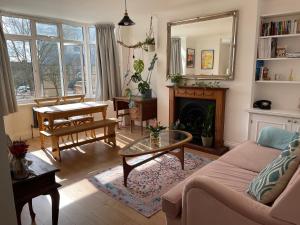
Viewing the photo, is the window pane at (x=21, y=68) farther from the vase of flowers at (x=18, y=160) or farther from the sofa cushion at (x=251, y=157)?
the sofa cushion at (x=251, y=157)

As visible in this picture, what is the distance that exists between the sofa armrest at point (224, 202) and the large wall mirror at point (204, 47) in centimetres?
268

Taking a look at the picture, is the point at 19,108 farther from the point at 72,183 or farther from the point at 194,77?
the point at 194,77

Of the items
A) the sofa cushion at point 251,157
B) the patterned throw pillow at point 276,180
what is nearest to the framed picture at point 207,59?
the sofa cushion at point 251,157

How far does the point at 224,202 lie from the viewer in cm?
136

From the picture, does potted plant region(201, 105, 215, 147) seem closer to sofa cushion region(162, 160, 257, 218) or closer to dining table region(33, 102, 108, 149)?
sofa cushion region(162, 160, 257, 218)

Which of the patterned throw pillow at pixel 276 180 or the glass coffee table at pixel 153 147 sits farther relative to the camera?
the glass coffee table at pixel 153 147

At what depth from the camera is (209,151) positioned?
3.74m

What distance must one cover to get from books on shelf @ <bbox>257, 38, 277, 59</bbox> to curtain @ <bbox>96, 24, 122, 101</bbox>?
3.25m

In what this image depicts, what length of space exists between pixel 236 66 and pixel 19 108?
4.08 metres

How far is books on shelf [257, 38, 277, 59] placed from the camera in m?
3.27

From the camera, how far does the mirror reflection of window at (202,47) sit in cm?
372

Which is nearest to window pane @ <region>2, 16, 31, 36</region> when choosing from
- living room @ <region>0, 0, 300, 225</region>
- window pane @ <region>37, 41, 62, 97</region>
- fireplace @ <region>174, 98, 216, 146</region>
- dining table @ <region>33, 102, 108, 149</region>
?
living room @ <region>0, 0, 300, 225</region>

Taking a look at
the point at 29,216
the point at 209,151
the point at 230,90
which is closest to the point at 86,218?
the point at 29,216

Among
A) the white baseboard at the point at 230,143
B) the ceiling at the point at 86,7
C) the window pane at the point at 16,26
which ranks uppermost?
the ceiling at the point at 86,7
